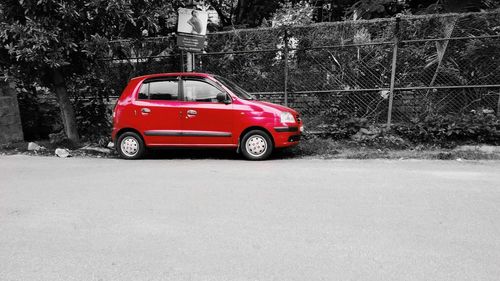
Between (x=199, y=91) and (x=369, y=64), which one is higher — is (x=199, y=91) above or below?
below

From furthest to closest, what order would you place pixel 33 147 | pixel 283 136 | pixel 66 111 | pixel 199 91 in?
pixel 66 111 < pixel 33 147 < pixel 199 91 < pixel 283 136

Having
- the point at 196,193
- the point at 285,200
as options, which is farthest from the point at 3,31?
the point at 285,200

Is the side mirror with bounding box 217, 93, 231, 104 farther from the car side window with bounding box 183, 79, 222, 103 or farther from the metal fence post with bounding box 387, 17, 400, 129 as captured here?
the metal fence post with bounding box 387, 17, 400, 129

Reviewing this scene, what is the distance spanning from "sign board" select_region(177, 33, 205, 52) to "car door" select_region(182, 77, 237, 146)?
1493 millimetres

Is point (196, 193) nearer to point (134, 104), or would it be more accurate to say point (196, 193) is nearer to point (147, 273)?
point (147, 273)

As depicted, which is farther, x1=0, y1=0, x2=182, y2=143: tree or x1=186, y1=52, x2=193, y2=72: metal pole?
x1=186, y1=52, x2=193, y2=72: metal pole

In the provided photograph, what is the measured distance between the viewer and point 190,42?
10.0 m

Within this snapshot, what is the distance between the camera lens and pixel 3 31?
357 inches

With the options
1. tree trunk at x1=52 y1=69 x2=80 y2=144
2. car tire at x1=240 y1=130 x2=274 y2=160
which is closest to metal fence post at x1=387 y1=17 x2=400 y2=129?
car tire at x1=240 y1=130 x2=274 y2=160

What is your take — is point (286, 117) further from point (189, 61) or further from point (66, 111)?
point (66, 111)

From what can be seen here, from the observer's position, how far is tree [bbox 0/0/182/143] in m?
9.12

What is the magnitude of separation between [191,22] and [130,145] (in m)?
3.14

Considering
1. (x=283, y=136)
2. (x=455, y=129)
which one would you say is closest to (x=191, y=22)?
(x=283, y=136)

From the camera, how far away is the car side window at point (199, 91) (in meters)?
8.66
